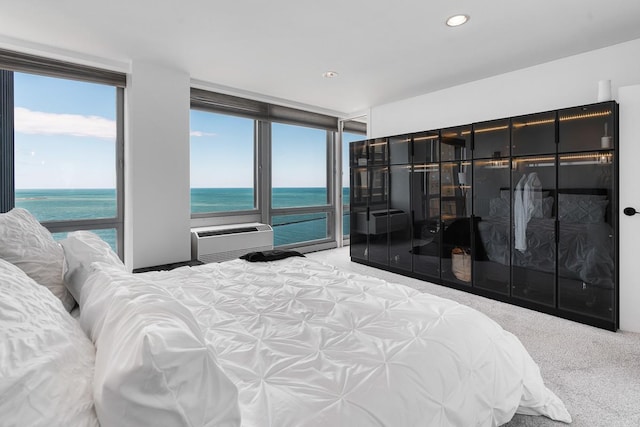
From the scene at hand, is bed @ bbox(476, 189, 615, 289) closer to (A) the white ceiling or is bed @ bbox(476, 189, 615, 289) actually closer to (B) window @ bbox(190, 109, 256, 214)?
(A) the white ceiling

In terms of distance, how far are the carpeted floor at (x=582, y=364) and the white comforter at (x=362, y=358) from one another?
0.26 meters

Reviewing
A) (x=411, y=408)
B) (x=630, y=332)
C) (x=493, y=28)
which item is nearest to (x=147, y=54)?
(x=493, y=28)

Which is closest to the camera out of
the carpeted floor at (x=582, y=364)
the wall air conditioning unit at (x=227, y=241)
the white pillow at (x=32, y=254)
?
the white pillow at (x=32, y=254)

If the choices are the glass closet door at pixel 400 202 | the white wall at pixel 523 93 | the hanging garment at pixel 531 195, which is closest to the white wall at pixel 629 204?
the white wall at pixel 523 93

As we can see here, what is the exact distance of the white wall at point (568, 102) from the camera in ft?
8.91

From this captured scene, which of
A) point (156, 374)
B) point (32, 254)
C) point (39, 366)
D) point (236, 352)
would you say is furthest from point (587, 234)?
point (32, 254)

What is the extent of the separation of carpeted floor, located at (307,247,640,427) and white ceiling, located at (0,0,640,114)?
2553 mm

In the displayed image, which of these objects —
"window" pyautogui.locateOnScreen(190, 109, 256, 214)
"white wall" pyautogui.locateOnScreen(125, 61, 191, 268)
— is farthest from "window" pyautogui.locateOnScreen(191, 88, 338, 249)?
"white wall" pyautogui.locateOnScreen(125, 61, 191, 268)

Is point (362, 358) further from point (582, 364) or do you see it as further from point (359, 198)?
point (359, 198)

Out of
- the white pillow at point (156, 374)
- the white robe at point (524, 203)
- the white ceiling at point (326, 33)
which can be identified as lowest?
the white pillow at point (156, 374)

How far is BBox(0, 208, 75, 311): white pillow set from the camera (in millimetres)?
1363

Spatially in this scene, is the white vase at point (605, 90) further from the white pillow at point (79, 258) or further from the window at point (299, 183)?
the window at point (299, 183)

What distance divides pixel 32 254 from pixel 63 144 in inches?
109

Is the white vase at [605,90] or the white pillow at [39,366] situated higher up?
the white vase at [605,90]
